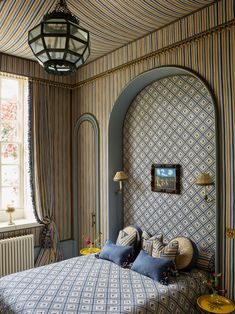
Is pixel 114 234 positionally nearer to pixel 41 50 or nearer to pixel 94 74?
pixel 94 74

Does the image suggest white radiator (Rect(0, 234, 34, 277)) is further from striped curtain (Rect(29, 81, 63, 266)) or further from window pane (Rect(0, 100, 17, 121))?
window pane (Rect(0, 100, 17, 121))

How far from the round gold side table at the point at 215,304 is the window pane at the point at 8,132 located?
359cm

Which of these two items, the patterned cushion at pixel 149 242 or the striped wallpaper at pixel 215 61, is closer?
the striped wallpaper at pixel 215 61

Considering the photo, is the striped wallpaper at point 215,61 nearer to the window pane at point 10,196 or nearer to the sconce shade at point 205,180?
the sconce shade at point 205,180

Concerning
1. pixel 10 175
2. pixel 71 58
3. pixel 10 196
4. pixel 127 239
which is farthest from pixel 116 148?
pixel 71 58

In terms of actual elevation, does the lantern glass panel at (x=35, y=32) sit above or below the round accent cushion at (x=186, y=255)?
above

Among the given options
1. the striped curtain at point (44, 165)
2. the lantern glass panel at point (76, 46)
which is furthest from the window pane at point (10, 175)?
the lantern glass panel at point (76, 46)

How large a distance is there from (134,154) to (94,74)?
150 centimetres

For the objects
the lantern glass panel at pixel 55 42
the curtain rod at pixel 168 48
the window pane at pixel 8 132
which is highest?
the curtain rod at pixel 168 48

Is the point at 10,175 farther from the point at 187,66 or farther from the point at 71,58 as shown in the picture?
the point at 71,58

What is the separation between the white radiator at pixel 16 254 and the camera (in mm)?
4227

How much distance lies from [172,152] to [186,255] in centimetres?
131

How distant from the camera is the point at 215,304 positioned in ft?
9.09

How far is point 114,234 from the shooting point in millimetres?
4488
